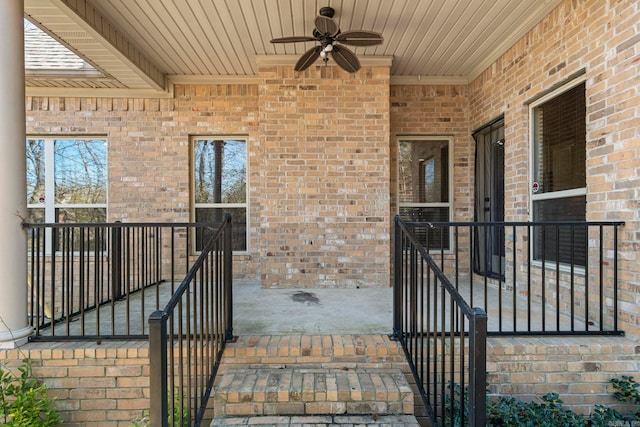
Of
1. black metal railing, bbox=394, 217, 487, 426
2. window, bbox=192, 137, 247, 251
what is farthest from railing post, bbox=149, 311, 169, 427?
window, bbox=192, 137, 247, 251

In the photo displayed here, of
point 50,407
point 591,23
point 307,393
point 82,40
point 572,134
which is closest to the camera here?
point 307,393

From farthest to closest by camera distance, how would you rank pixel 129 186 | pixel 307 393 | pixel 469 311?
pixel 129 186
pixel 307 393
pixel 469 311

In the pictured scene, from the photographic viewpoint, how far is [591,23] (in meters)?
2.71

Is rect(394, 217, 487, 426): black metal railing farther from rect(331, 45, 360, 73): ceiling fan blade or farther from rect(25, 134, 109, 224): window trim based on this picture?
rect(25, 134, 109, 224): window trim

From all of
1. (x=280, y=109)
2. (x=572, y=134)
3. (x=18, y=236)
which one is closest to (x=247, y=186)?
(x=280, y=109)

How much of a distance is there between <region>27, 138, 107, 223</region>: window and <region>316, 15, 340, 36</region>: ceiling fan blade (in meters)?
3.74

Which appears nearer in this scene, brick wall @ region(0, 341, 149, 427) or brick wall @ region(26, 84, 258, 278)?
brick wall @ region(0, 341, 149, 427)

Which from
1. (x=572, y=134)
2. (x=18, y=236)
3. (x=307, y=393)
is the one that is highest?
(x=572, y=134)

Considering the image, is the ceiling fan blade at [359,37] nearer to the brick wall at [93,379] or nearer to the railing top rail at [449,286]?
the railing top rail at [449,286]

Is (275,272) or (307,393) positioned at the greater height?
(275,272)

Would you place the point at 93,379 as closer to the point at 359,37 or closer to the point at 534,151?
the point at 359,37

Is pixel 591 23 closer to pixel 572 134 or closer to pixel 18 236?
pixel 572 134

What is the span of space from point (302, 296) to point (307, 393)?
1.72 metres

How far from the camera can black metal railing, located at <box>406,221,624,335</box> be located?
2406 millimetres
